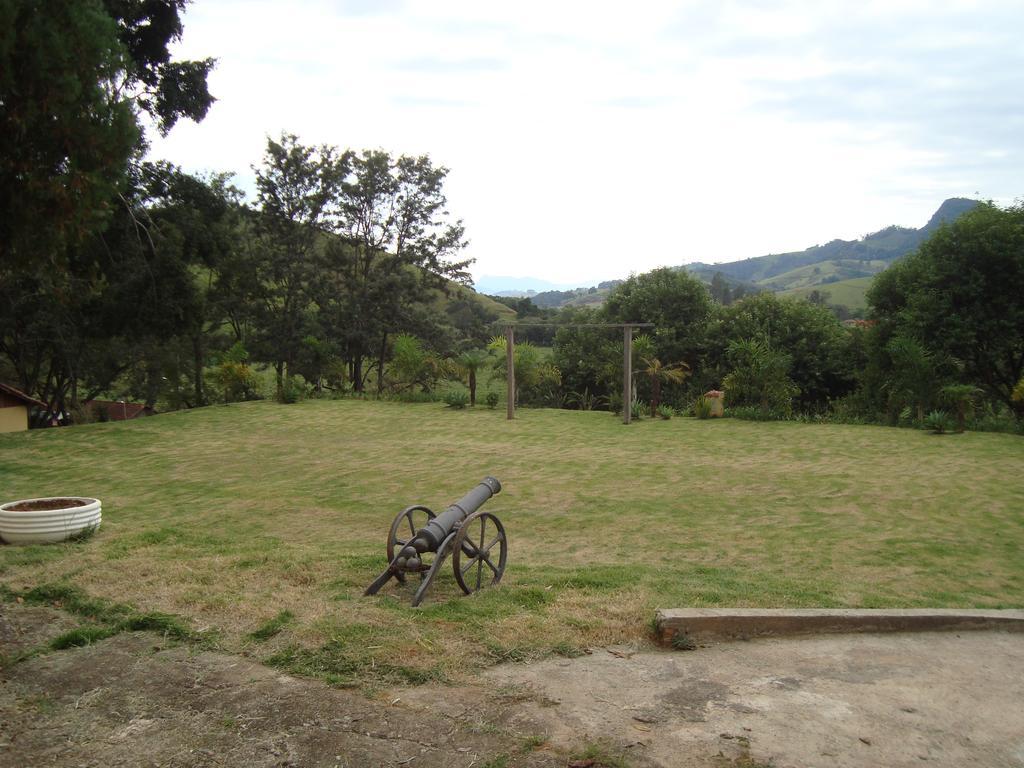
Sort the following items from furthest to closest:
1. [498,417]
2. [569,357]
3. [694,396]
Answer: [569,357], [694,396], [498,417]

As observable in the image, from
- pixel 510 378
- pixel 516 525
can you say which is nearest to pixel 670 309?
pixel 510 378

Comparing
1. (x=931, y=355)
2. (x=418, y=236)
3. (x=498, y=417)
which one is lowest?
(x=498, y=417)

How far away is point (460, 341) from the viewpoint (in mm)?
29328

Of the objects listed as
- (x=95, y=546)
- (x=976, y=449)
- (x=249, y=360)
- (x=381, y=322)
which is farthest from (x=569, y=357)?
A: (x=95, y=546)

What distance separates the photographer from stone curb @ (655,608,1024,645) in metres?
3.93

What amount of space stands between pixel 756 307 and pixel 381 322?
12.8m

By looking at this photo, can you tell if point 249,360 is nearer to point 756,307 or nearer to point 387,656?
point 756,307

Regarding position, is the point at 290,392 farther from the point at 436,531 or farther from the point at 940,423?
the point at 436,531

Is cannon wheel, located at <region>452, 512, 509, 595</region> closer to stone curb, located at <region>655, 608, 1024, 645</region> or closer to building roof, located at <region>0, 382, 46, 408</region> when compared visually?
stone curb, located at <region>655, 608, 1024, 645</region>

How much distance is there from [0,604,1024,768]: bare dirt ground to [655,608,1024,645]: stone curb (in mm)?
179

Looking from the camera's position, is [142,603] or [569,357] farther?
[569,357]

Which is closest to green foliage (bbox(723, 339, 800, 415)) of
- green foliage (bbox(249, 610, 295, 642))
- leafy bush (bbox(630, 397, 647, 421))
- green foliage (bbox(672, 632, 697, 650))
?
leafy bush (bbox(630, 397, 647, 421))

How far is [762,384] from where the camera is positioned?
1728 centimetres

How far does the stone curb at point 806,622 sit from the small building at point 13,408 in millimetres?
20752
